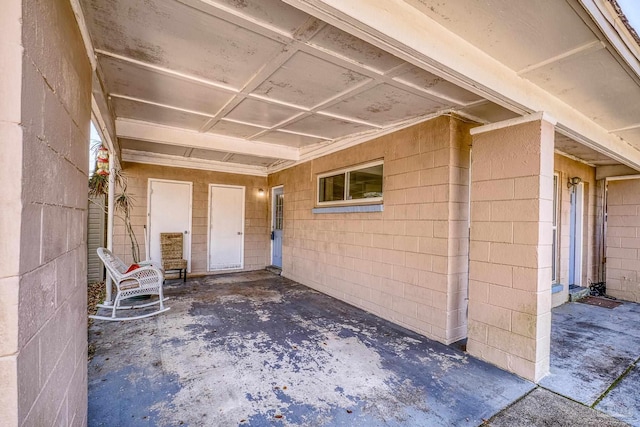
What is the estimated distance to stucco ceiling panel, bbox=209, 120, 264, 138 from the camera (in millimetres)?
4117

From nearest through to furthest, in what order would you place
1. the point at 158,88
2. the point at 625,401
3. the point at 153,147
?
the point at 625,401 → the point at 158,88 → the point at 153,147

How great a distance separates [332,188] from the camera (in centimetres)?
516

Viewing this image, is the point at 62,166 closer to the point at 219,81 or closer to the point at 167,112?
the point at 219,81

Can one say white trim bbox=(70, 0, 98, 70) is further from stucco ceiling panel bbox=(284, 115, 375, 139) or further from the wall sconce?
the wall sconce

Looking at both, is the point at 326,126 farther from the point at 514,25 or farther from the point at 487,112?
the point at 514,25

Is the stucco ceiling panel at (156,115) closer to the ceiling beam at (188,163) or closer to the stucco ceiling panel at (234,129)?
the stucco ceiling panel at (234,129)

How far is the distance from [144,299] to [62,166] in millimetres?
4047

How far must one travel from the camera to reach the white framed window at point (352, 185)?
427cm

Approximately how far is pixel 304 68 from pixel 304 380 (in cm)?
255

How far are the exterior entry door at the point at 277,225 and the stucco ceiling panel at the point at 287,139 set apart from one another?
6.41 feet

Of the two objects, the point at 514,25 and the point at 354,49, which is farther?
the point at 354,49

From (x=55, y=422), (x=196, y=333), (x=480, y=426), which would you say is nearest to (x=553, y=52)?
(x=480, y=426)

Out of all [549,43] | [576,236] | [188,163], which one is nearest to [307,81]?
[549,43]

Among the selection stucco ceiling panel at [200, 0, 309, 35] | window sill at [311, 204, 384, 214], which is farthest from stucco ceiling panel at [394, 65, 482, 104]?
window sill at [311, 204, 384, 214]
